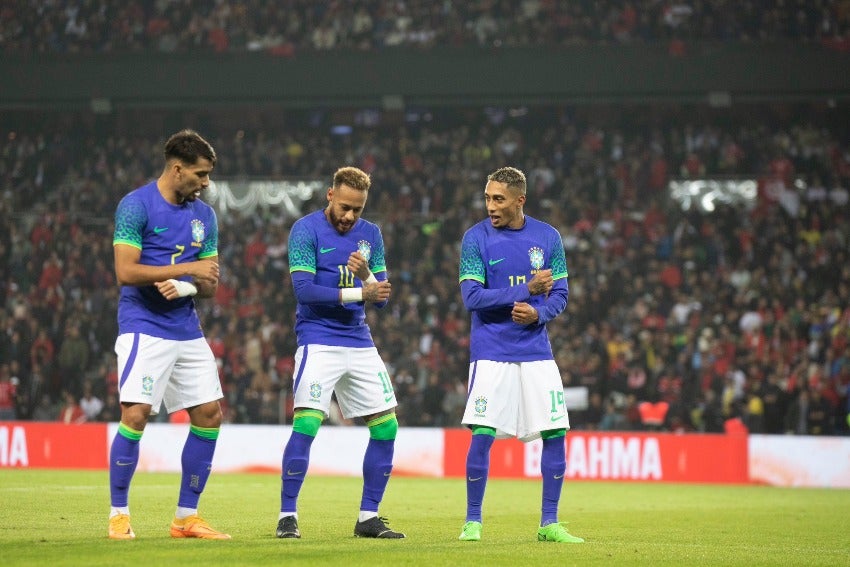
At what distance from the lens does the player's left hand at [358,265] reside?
8688 millimetres

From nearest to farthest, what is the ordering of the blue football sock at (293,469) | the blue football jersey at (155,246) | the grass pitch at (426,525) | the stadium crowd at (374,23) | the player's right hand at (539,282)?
the grass pitch at (426,525), the blue football jersey at (155,246), the blue football sock at (293,469), the player's right hand at (539,282), the stadium crowd at (374,23)

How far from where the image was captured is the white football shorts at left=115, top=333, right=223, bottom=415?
26.6ft

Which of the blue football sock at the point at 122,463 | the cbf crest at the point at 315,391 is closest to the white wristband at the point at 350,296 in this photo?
the cbf crest at the point at 315,391

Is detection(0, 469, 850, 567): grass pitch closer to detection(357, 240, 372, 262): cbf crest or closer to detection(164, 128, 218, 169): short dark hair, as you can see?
detection(357, 240, 372, 262): cbf crest

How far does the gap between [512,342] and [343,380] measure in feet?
3.91

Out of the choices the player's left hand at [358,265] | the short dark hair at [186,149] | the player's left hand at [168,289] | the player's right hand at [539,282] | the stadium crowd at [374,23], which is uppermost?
the stadium crowd at [374,23]

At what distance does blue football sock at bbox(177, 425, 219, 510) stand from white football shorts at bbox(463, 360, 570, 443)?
66.1 inches

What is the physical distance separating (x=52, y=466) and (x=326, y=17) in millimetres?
14775

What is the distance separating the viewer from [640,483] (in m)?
20.3

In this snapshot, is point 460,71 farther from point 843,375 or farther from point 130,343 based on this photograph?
point 130,343

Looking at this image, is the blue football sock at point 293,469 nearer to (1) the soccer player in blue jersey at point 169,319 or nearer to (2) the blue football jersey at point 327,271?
(1) the soccer player in blue jersey at point 169,319

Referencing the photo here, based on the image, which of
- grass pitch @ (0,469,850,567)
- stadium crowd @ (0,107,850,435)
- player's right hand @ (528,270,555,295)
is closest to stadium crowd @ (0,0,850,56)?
stadium crowd @ (0,107,850,435)

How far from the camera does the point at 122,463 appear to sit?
8.04 metres

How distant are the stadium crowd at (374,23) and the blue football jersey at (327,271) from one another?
72.7 ft
